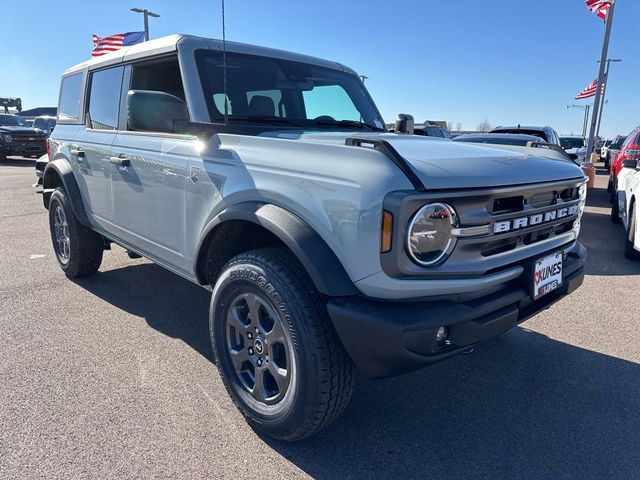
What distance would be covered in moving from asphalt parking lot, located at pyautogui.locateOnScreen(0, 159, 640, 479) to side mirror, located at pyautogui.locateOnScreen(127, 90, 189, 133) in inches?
61.2

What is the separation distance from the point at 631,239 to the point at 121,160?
575 cm

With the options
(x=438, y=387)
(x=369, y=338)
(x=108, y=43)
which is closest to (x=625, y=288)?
(x=438, y=387)

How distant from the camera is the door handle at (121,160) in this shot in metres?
3.48

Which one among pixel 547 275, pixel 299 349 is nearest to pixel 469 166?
pixel 547 275

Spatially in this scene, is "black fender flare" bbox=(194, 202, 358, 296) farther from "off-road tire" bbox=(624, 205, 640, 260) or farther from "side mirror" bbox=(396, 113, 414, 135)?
"off-road tire" bbox=(624, 205, 640, 260)

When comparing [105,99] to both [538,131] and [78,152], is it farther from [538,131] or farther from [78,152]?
[538,131]

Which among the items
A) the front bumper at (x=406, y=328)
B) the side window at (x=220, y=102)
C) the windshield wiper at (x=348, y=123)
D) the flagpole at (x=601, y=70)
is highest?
the flagpole at (x=601, y=70)

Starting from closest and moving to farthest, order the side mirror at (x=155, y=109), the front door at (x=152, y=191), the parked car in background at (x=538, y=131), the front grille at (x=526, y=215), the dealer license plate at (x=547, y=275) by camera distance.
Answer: the front grille at (x=526, y=215) < the dealer license plate at (x=547, y=275) < the side mirror at (x=155, y=109) < the front door at (x=152, y=191) < the parked car in background at (x=538, y=131)

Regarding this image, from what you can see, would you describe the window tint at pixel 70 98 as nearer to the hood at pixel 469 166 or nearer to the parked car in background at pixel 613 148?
the hood at pixel 469 166

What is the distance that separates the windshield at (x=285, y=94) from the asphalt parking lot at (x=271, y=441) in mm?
1705

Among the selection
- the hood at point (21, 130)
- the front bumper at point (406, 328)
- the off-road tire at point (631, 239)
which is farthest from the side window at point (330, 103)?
the hood at point (21, 130)

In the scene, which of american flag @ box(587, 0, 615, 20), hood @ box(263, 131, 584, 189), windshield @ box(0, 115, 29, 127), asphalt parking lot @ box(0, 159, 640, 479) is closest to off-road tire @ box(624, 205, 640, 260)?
asphalt parking lot @ box(0, 159, 640, 479)

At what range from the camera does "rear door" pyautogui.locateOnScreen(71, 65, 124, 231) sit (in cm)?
390

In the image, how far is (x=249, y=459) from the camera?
2.31 metres
